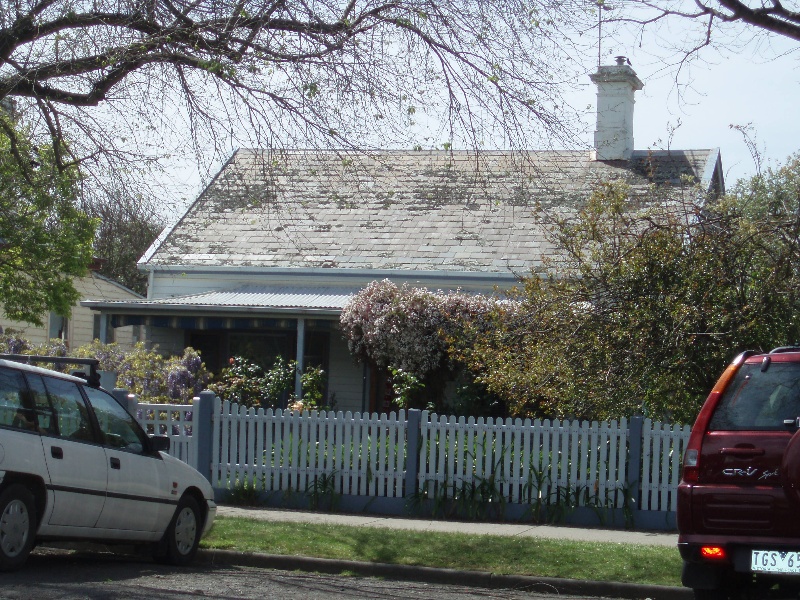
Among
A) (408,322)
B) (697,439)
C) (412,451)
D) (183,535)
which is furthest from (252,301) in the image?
(697,439)

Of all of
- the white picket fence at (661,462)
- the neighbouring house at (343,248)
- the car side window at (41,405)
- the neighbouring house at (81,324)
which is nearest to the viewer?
the car side window at (41,405)

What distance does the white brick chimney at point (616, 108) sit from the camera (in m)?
20.7

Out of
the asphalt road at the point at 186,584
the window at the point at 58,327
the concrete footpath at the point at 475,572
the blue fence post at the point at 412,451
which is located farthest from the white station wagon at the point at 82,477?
A: the window at the point at 58,327

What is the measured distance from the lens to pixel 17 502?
757 centimetres

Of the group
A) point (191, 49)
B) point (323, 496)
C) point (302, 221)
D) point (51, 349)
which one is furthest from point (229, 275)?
point (191, 49)

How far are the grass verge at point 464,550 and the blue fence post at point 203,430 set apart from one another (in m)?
2.15

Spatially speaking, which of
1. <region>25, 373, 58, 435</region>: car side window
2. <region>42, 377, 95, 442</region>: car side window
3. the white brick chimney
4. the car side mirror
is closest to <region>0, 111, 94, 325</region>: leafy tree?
the car side mirror

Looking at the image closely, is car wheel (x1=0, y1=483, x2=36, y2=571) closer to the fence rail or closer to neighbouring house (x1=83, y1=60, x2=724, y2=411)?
the fence rail

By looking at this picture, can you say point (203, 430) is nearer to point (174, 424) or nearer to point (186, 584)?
point (174, 424)

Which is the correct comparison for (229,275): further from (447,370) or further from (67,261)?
(447,370)

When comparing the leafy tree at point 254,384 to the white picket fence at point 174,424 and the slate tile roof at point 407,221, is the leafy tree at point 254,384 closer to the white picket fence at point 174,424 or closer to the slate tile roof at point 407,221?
the slate tile roof at point 407,221

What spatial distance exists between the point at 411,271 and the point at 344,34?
25.7 feet

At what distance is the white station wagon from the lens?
25.1ft

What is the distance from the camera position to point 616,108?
20.8 meters
